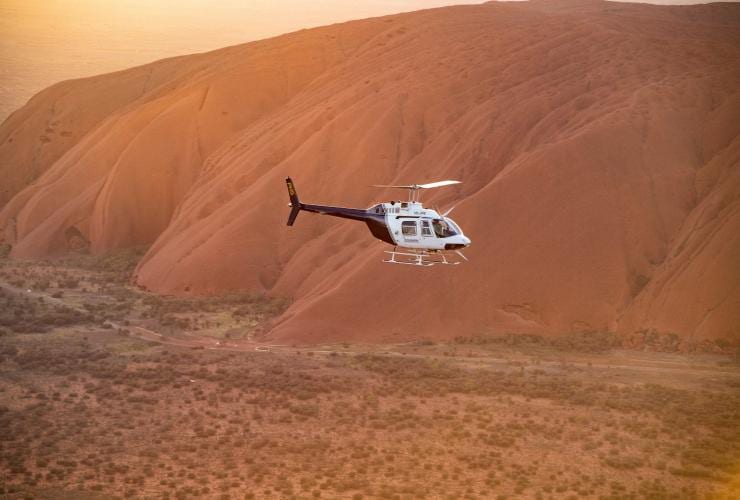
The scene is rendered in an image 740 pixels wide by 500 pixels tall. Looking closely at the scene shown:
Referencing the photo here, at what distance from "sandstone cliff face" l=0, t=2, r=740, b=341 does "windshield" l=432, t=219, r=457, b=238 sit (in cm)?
826

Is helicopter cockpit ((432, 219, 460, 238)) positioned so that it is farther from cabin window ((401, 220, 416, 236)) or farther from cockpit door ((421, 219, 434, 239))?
cabin window ((401, 220, 416, 236))

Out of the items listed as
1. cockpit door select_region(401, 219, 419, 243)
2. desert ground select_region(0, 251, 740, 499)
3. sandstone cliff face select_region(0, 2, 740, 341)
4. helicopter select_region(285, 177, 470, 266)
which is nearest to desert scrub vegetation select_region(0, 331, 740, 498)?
desert ground select_region(0, 251, 740, 499)

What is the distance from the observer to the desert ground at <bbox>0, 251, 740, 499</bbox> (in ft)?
77.1

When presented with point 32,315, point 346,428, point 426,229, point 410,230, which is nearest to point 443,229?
point 426,229

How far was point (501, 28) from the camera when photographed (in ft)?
189

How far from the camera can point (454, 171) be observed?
1807 inches

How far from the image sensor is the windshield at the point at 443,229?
1202 inches

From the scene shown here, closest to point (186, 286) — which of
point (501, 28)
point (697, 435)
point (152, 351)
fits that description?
point (152, 351)

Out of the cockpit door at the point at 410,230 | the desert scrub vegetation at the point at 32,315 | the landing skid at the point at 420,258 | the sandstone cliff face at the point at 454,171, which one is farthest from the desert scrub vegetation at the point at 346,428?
the sandstone cliff face at the point at 454,171

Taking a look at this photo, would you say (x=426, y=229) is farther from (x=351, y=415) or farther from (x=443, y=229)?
(x=351, y=415)

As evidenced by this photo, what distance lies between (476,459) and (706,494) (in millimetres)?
5321

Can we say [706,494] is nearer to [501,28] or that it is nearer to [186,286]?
[186,286]

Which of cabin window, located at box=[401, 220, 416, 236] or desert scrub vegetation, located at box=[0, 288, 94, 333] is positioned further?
desert scrub vegetation, located at box=[0, 288, 94, 333]

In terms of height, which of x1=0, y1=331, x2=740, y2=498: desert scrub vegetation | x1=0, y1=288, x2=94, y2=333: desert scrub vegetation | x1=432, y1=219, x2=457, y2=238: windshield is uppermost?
x1=432, y1=219, x2=457, y2=238: windshield
